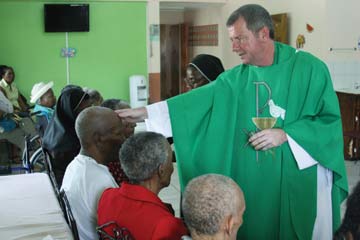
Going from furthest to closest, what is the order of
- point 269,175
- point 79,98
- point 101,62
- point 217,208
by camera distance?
point 101,62 → point 79,98 → point 269,175 → point 217,208

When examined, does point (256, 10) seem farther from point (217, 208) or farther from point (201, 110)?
point (217, 208)

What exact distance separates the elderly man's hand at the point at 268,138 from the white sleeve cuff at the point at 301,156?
0.24ft

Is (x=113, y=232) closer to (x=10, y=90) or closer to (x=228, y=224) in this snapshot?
(x=228, y=224)

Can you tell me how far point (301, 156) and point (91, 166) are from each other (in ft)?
2.92

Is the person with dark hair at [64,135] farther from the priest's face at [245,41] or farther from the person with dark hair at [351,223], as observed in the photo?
the person with dark hair at [351,223]

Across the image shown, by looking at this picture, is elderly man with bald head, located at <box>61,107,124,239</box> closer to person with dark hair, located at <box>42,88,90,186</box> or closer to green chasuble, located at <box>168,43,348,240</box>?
green chasuble, located at <box>168,43,348,240</box>

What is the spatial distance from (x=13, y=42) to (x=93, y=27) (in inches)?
51.2

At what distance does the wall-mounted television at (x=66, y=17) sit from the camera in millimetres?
7953

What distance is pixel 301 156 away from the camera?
83.8 inches

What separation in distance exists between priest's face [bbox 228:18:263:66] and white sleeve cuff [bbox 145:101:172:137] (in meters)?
0.42

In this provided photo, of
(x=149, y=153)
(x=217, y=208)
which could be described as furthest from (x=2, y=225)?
(x=217, y=208)

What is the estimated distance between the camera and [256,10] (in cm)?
204

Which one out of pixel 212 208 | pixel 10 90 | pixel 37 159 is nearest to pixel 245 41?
pixel 212 208

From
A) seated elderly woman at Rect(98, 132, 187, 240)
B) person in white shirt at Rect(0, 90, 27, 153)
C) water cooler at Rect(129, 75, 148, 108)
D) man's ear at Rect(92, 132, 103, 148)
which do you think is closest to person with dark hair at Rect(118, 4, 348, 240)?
man's ear at Rect(92, 132, 103, 148)
